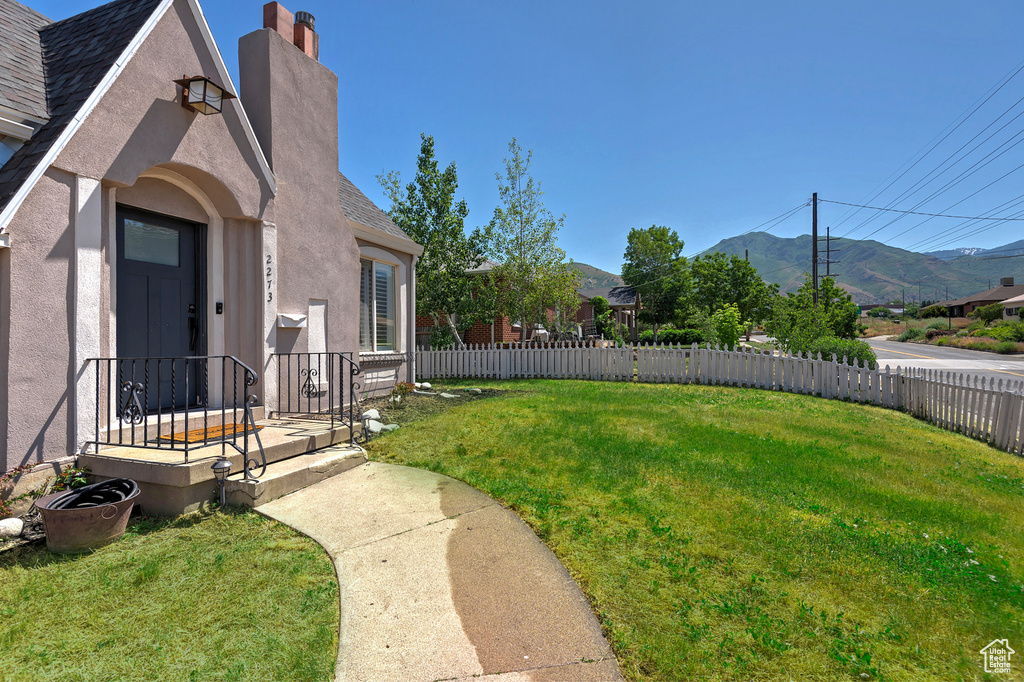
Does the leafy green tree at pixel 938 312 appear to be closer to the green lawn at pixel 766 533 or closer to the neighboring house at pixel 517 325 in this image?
the neighboring house at pixel 517 325

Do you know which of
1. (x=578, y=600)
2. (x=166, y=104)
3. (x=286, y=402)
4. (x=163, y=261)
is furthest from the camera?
Answer: (x=286, y=402)

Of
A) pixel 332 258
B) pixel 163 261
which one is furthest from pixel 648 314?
pixel 163 261

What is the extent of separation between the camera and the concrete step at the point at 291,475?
14.7 ft

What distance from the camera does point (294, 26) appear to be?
27.7ft

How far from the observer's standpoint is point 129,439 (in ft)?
16.8

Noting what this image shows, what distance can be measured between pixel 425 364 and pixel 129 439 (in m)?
11.3

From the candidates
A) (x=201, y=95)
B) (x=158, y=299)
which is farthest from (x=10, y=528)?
(x=201, y=95)

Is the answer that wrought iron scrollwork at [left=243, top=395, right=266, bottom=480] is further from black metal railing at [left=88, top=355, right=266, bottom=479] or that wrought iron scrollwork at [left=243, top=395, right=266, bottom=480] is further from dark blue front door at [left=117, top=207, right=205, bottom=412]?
dark blue front door at [left=117, top=207, right=205, bottom=412]

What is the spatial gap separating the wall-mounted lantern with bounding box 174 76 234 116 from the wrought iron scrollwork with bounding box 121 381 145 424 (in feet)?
10.8

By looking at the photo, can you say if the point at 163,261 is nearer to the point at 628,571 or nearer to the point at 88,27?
the point at 88,27

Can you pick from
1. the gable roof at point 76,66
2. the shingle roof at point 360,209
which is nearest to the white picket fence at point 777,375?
the shingle roof at point 360,209

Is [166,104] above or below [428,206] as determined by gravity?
below

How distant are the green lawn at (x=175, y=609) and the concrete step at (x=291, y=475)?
1.61 feet

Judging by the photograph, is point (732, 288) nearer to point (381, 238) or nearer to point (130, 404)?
point (381, 238)
